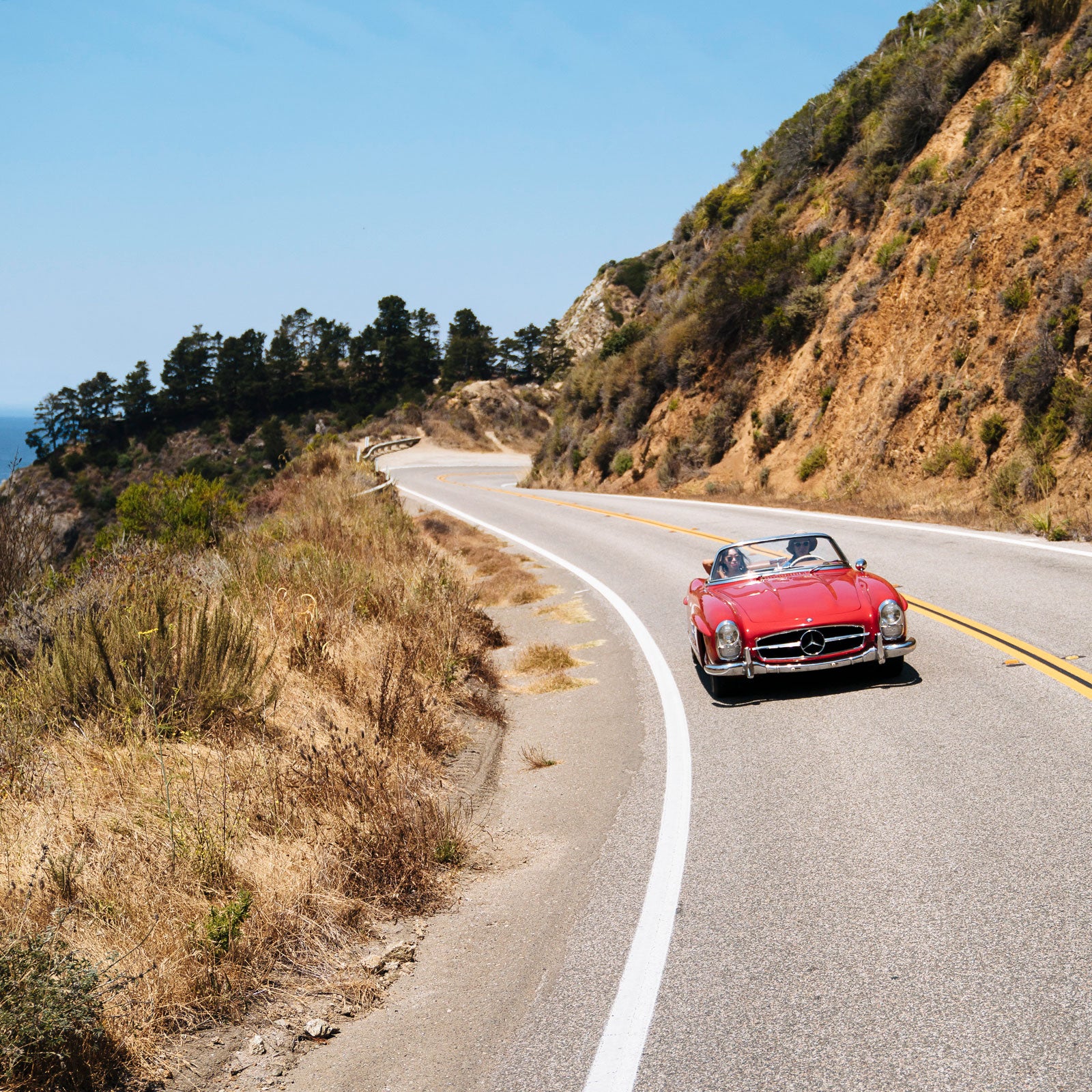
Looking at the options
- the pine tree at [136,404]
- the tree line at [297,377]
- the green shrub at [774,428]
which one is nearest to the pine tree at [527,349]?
the tree line at [297,377]

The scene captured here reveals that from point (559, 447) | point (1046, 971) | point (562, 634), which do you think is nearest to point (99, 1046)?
point (1046, 971)

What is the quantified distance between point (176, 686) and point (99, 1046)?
3792mm

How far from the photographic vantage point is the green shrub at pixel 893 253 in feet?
83.8

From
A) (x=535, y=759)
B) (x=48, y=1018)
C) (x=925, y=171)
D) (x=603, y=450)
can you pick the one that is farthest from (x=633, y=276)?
(x=48, y=1018)

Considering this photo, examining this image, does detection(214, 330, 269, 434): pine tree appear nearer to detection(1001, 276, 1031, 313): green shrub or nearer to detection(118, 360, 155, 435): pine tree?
detection(118, 360, 155, 435): pine tree

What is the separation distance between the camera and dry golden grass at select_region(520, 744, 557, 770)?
7176mm

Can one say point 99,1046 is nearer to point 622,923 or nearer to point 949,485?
point 622,923

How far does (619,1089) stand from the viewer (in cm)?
326

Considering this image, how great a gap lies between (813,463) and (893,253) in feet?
20.1

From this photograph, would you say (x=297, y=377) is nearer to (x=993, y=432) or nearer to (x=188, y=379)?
(x=188, y=379)

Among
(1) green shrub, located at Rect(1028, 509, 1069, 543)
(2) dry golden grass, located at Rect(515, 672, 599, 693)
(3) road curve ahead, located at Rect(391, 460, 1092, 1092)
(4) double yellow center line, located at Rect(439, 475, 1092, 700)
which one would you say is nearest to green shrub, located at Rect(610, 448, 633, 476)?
(1) green shrub, located at Rect(1028, 509, 1069, 543)

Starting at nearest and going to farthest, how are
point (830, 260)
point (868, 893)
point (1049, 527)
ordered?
1. point (868, 893)
2. point (1049, 527)
3. point (830, 260)

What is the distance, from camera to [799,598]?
321 inches

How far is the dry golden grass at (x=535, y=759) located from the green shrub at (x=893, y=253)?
22068 millimetres
